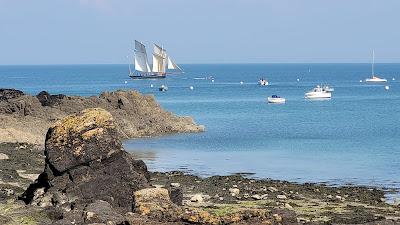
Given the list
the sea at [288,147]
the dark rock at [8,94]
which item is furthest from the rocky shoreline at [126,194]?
the dark rock at [8,94]

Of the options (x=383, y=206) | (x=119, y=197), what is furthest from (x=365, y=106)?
Result: (x=119, y=197)

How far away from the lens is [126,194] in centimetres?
2695

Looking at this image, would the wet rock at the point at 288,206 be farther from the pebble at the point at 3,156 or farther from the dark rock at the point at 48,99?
the dark rock at the point at 48,99

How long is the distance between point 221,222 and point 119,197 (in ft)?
25.0

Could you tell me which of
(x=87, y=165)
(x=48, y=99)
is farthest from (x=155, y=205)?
(x=48, y=99)

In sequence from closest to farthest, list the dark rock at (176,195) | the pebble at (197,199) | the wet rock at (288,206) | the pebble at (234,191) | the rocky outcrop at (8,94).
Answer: the dark rock at (176,195) < the wet rock at (288,206) < the pebble at (197,199) < the pebble at (234,191) < the rocky outcrop at (8,94)

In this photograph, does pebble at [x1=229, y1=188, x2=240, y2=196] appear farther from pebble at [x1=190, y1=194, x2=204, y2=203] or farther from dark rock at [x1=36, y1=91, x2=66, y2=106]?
dark rock at [x1=36, y1=91, x2=66, y2=106]

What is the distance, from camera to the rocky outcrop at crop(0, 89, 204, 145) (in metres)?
63.3

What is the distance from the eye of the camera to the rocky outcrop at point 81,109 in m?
63.3

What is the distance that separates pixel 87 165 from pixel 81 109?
47.7m

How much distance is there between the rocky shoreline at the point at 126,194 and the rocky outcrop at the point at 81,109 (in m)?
17.9

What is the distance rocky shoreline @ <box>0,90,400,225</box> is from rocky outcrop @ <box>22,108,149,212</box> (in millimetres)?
30

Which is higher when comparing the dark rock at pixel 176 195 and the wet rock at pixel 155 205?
the wet rock at pixel 155 205

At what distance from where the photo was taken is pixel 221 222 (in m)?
19.8
